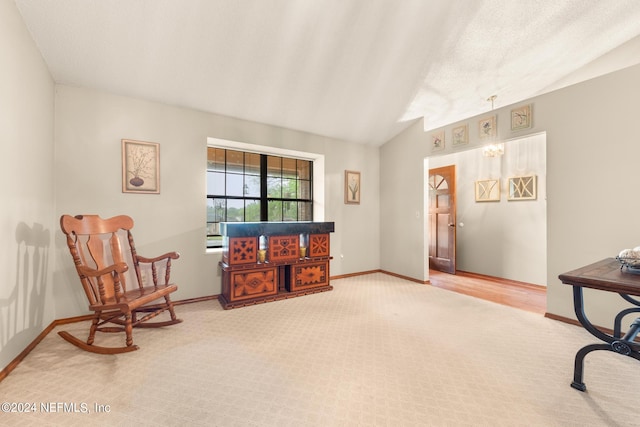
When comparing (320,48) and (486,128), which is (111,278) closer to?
(320,48)

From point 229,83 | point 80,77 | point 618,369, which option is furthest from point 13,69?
point 618,369

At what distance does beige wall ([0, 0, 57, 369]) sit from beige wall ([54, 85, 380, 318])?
5.3 inches

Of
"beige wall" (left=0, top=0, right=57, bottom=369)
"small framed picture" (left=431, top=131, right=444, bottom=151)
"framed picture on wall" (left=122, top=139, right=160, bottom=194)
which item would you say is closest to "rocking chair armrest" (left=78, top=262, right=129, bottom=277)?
"beige wall" (left=0, top=0, right=57, bottom=369)

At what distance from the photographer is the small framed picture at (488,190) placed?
16.2 ft

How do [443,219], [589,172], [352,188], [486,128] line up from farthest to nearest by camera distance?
[443,219] < [352,188] < [486,128] < [589,172]

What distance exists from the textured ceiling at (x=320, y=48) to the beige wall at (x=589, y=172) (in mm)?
592

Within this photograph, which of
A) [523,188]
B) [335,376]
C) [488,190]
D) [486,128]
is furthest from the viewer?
[488,190]

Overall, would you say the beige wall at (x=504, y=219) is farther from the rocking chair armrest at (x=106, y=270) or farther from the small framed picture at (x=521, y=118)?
the rocking chair armrest at (x=106, y=270)

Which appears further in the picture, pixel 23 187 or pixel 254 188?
pixel 254 188

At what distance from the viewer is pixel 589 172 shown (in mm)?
2754

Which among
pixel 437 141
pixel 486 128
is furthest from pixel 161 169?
pixel 486 128

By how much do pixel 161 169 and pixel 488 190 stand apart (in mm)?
5506

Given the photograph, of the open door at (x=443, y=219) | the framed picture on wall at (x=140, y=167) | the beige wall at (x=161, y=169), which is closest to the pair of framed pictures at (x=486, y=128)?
the open door at (x=443, y=219)

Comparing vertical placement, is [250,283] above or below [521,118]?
below
